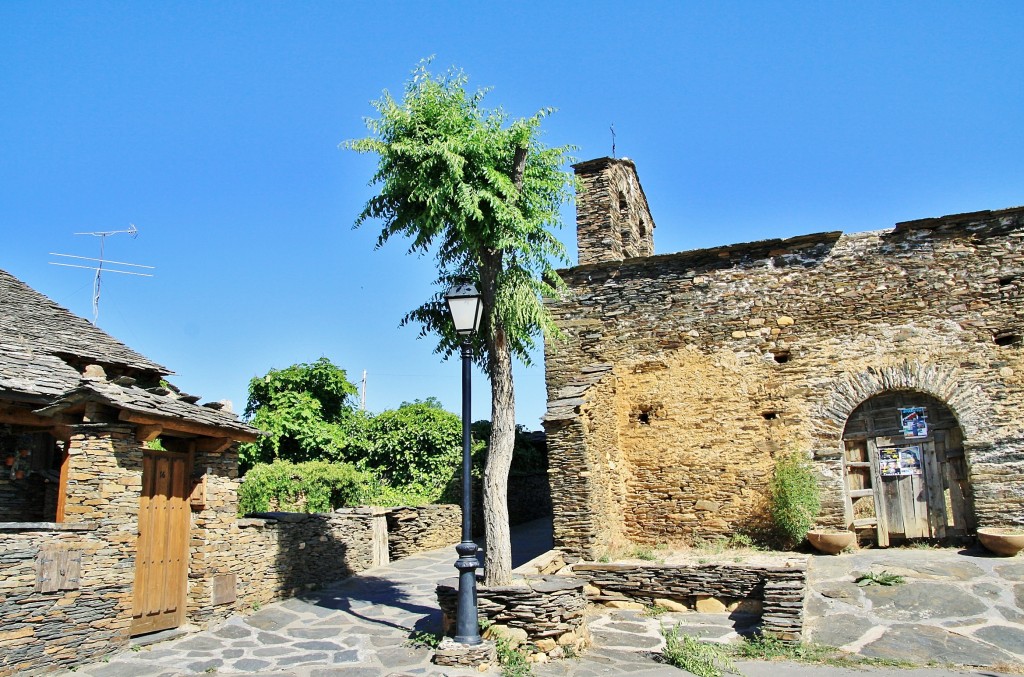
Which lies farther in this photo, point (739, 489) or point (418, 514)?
point (418, 514)

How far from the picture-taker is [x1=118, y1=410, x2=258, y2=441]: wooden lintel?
829 cm

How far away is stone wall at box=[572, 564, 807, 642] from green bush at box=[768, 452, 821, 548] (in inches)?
63.6

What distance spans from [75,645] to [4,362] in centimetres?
370

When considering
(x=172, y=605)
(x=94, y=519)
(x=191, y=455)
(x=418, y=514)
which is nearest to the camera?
(x=94, y=519)

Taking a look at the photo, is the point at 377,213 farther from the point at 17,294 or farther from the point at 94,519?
the point at 17,294

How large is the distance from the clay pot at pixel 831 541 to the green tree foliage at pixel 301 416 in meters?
10.5

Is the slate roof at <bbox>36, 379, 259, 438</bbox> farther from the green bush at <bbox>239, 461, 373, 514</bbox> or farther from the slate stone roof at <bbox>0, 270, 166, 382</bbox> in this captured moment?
the green bush at <bbox>239, 461, 373, 514</bbox>

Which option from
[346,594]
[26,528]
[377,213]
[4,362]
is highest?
[377,213]

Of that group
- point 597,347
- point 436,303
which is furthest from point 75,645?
point 597,347

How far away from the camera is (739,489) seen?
38.9ft

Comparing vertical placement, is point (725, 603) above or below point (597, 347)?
below

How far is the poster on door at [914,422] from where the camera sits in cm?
1121

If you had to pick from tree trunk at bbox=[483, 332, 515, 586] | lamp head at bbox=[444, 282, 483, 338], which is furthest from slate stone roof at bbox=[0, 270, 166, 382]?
tree trunk at bbox=[483, 332, 515, 586]

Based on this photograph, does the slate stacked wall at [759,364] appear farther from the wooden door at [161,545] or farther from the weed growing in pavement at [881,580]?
Result: the wooden door at [161,545]
